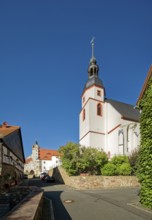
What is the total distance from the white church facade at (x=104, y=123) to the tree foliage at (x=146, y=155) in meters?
28.5

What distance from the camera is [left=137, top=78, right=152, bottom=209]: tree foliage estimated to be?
11969 mm

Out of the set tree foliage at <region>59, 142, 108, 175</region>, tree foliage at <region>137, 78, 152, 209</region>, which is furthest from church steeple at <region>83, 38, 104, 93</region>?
tree foliage at <region>137, 78, 152, 209</region>

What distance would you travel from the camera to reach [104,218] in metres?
9.76

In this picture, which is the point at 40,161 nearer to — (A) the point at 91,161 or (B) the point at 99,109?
(B) the point at 99,109

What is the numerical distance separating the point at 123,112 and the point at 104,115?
13.5 ft

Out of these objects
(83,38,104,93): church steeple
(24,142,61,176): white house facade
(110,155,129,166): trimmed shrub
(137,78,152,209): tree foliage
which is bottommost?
(24,142,61,176): white house facade

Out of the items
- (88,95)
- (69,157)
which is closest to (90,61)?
(88,95)

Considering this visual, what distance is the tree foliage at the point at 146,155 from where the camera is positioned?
12.0m

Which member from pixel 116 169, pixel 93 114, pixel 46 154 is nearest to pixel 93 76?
pixel 93 114

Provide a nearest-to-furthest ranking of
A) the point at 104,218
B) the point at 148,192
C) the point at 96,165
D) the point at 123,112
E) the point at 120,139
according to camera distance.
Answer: the point at 104,218 → the point at 148,192 → the point at 96,165 → the point at 120,139 → the point at 123,112

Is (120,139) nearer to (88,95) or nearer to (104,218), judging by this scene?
(88,95)

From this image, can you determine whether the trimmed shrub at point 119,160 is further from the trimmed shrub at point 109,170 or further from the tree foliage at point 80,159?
the trimmed shrub at point 109,170

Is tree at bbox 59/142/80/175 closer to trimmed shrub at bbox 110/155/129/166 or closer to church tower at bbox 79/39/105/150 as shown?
trimmed shrub at bbox 110/155/129/166

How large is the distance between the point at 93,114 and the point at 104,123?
333 centimetres
